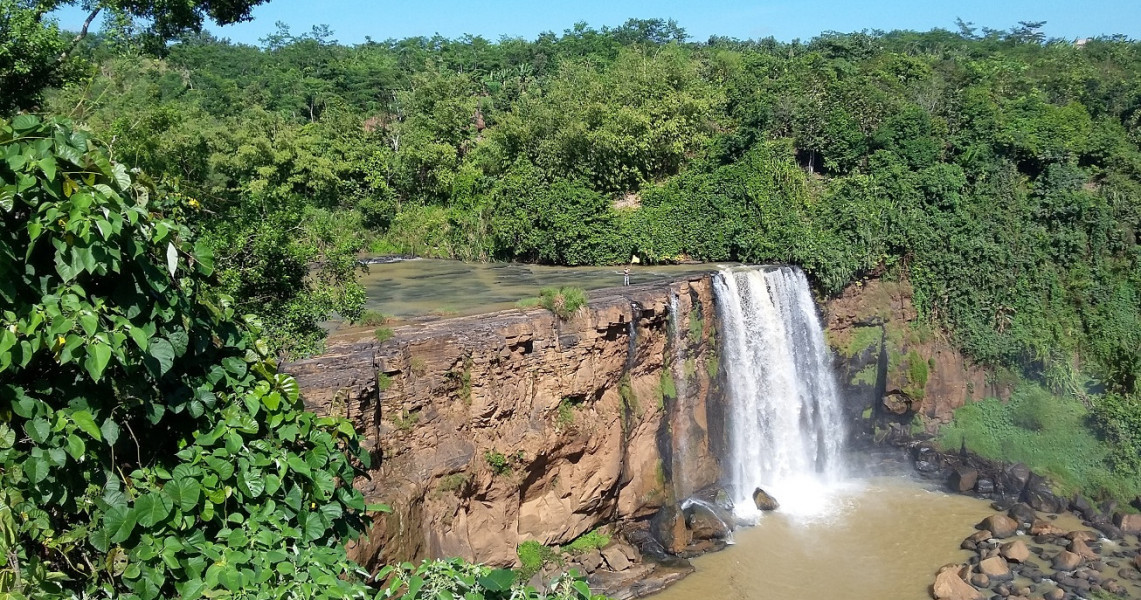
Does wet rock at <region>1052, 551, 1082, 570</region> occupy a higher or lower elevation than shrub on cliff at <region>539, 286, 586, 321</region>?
lower

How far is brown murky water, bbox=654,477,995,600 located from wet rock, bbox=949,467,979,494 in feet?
1.16

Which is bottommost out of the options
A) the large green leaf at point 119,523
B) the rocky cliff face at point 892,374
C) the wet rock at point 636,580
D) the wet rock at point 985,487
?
the wet rock at point 985,487

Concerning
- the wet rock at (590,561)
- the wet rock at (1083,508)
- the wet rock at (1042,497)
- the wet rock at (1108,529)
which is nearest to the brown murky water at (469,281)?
the wet rock at (590,561)

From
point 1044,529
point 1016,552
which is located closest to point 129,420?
point 1016,552

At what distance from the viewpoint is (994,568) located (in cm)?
1394

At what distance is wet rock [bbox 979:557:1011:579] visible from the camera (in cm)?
1388

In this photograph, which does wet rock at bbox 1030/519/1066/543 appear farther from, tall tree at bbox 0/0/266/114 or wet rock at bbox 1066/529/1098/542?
tall tree at bbox 0/0/266/114

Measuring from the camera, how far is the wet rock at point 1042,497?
54.6ft

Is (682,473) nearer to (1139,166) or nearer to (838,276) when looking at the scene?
(838,276)

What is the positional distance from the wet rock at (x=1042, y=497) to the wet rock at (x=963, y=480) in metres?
0.95

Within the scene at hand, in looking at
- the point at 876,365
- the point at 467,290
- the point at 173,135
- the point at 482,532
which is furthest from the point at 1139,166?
the point at 173,135

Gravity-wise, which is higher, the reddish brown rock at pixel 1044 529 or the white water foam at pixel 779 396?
the white water foam at pixel 779 396

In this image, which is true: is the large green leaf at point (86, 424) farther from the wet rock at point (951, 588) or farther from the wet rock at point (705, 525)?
the wet rock at point (951, 588)

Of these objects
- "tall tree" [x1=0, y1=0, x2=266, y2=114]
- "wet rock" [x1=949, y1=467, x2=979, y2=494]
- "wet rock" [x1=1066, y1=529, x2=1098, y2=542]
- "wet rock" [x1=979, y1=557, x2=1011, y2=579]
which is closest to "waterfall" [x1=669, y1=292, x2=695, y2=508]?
"wet rock" [x1=979, y1=557, x2=1011, y2=579]
